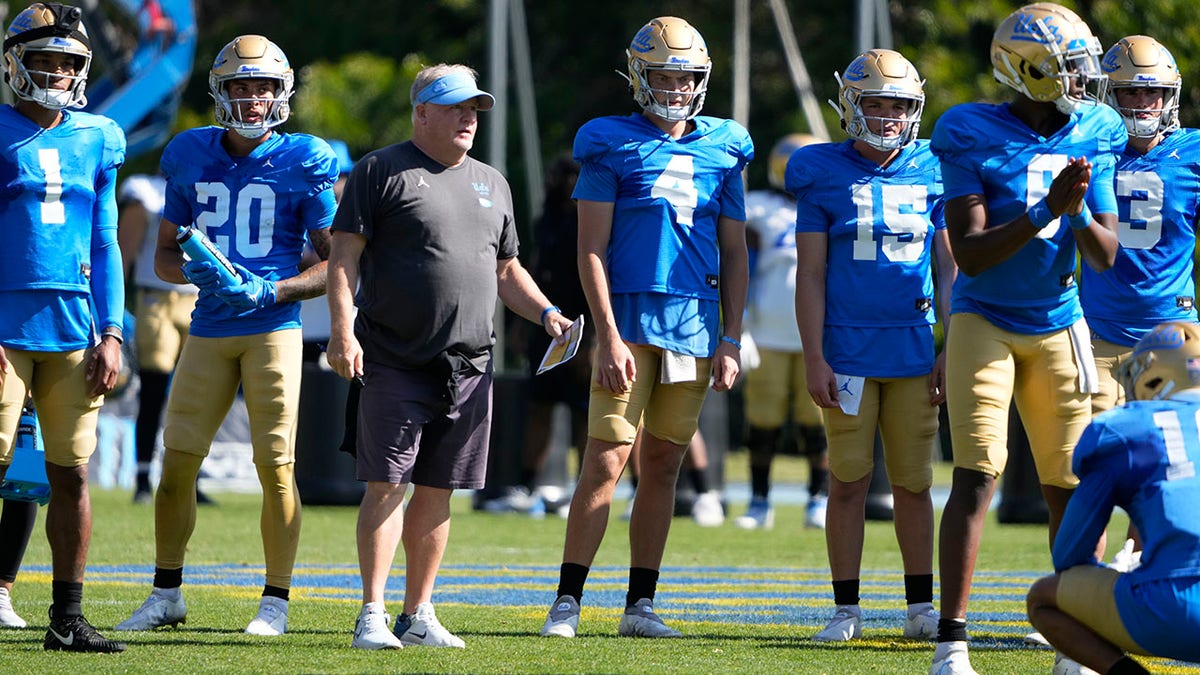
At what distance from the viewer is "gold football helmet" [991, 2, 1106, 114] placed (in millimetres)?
5348

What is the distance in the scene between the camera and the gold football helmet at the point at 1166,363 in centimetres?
445

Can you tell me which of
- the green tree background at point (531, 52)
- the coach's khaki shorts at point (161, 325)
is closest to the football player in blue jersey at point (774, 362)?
the coach's khaki shorts at point (161, 325)

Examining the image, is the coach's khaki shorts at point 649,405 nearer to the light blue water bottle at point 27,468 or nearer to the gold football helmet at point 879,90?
the gold football helmet at point 879,90

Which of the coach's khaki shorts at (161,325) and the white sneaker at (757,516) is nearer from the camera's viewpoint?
the coach's khaki shorts at (161,325)

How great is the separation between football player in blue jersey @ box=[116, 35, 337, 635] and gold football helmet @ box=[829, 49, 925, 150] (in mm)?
1820

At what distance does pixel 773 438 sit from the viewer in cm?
1098

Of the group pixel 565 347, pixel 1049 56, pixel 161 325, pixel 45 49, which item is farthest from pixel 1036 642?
pixel 161 325

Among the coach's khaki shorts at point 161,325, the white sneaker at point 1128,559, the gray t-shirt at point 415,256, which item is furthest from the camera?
the coach's khaki shorts at point 161,325

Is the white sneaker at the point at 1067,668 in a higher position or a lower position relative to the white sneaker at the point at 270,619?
higher

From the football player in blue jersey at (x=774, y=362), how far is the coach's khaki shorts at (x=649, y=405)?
4.46 m

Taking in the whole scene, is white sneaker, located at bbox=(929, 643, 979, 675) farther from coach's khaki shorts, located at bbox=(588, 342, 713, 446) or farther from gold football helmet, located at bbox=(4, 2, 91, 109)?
gold football helmet, located at bbox=(4, 2, 91, 109)

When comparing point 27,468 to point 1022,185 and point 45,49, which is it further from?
point 1022,185

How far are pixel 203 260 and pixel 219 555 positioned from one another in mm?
3424

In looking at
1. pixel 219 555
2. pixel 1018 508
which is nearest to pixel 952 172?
pixel 219 555
